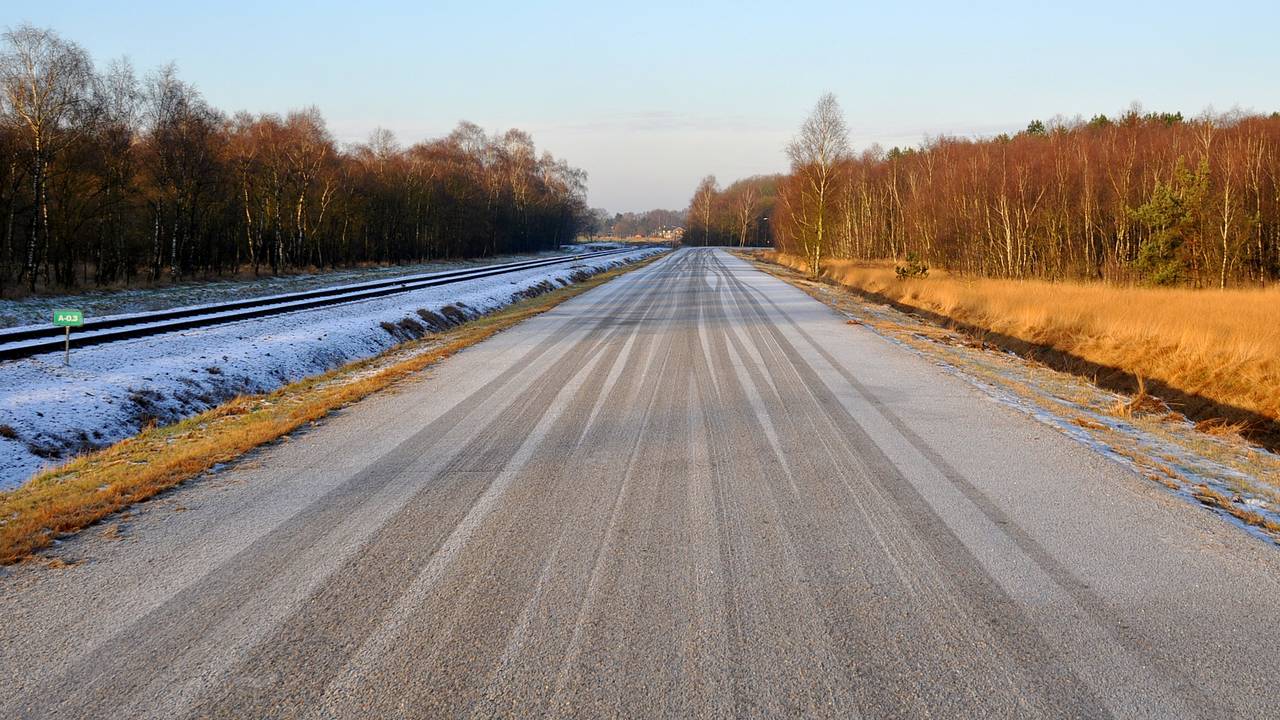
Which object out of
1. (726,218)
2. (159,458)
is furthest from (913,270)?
(726,218)

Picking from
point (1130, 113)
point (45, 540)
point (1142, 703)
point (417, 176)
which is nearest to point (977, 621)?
point (1142, 703)

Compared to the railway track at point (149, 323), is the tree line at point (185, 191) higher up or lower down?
higher up

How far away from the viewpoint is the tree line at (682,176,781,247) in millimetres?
139500

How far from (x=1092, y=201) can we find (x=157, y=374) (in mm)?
49243

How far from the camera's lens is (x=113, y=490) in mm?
5762

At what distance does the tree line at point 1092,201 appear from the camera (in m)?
33.1

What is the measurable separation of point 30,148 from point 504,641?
32555 millimetres

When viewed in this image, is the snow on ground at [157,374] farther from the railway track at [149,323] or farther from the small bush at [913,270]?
the small bush at [913,270]

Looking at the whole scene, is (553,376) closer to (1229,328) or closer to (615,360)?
(615,360)

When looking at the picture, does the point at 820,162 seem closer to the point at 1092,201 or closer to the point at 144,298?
the point at 1092,201

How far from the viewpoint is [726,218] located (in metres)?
142

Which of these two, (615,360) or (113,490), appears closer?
(113,490)

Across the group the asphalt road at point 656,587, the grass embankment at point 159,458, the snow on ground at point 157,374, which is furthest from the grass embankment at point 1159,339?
the snow on ground at point 157,374

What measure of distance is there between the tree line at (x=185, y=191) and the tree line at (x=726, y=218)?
76.4 m
